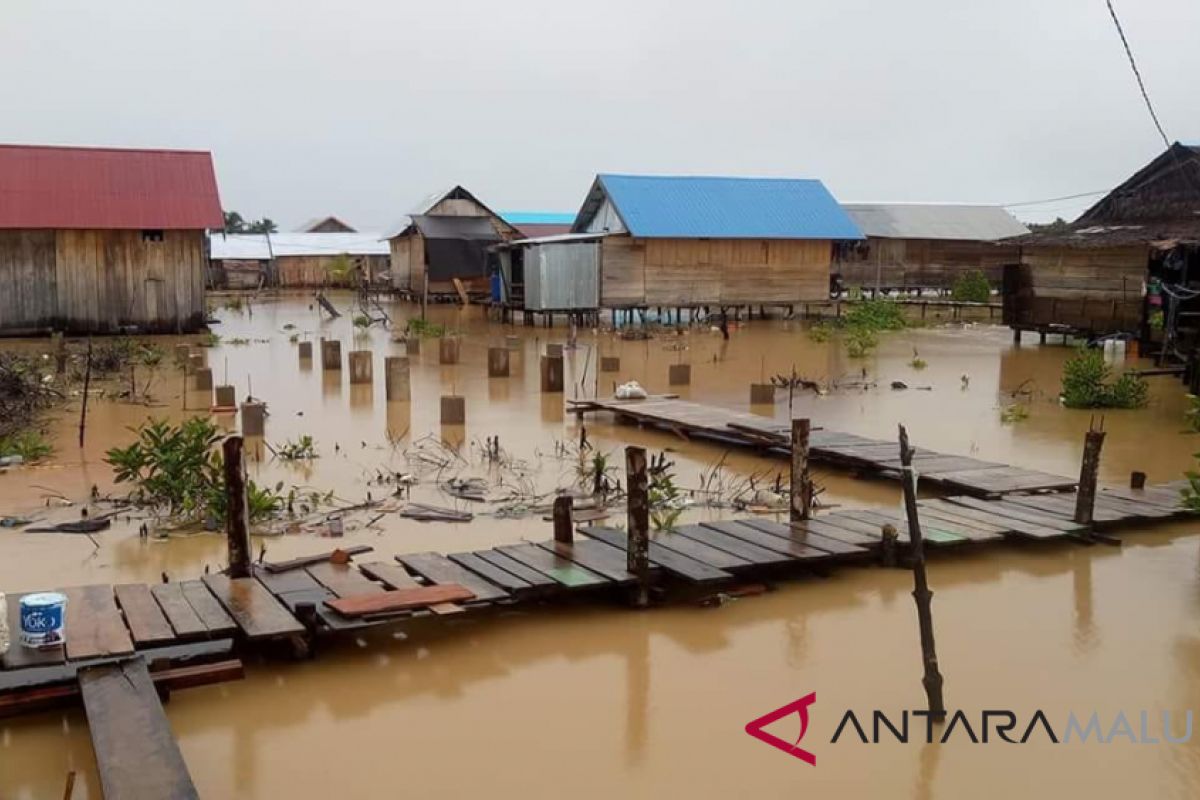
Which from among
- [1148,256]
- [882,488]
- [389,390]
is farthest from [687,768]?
[1148,256]

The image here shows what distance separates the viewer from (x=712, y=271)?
33562mm

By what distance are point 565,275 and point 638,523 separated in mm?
24349

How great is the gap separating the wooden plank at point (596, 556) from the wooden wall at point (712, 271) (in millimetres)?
24086

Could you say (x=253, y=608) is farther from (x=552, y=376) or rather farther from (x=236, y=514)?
(x=552, y=376)

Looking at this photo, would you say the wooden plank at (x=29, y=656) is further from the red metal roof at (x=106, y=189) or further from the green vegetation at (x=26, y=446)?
the red metal roof at (x=106, y=189)

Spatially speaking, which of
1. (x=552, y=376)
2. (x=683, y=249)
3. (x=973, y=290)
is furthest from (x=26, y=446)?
(x=973, y=290)

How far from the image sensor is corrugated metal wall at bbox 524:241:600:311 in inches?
1236

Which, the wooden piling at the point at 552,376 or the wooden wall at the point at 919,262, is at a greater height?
the wooden wall at the point at 919,262

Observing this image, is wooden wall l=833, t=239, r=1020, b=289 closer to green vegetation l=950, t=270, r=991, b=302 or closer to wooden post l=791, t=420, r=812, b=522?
green vegetation l=950, t=270, r=991, b=302

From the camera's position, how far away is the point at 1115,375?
2103 centimetres

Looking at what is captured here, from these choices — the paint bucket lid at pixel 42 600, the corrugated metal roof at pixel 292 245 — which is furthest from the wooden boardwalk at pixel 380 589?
the corrugated metal roof at pixel 292 245

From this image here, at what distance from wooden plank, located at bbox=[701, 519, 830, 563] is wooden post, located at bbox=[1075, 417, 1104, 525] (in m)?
2.40

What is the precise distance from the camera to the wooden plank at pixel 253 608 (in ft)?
21.2

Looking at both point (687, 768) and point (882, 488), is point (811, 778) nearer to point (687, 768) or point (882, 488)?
point (687, 768)
